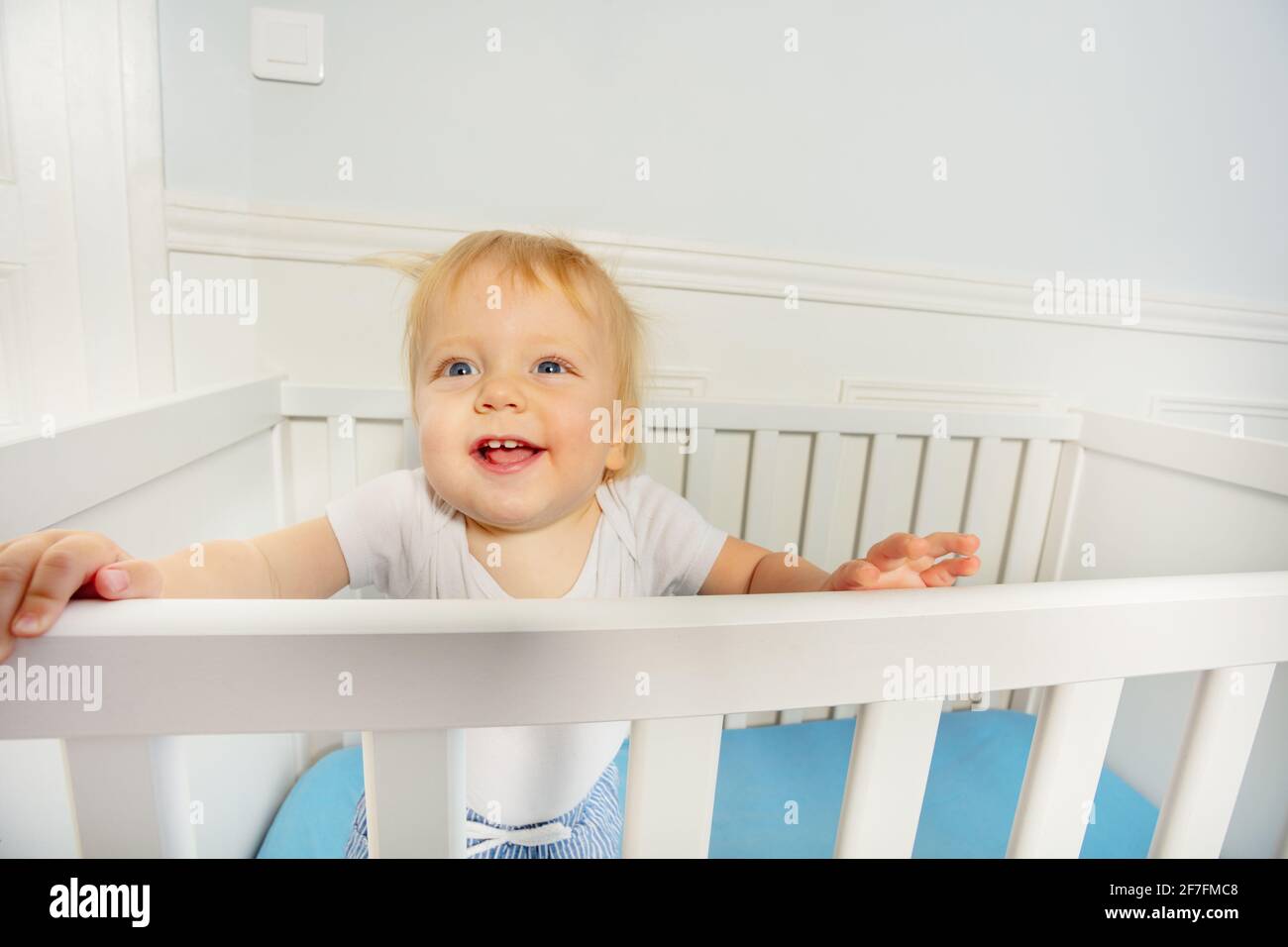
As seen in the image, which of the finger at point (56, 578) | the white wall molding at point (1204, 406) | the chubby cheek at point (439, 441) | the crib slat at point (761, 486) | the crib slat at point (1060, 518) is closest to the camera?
the finger at point (56, 578)

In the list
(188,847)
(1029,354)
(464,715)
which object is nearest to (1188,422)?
(1029,354)

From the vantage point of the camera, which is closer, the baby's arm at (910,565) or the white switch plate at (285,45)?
the baby's arm at (910,565)

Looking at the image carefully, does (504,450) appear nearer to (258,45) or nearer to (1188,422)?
(258,45)

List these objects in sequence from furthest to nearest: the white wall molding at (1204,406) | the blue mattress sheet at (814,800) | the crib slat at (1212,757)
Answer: the white wall molding at (1204,406) → the blue mattress sheet at (814,800) → the crib slat at (1212,757)

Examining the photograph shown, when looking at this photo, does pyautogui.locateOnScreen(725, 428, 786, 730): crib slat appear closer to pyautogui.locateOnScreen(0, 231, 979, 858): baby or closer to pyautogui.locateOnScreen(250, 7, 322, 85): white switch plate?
pyautogui.locateOnScreen(0, 231, 979, 858): baby

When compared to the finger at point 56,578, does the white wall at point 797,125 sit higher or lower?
higher

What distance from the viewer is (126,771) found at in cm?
29

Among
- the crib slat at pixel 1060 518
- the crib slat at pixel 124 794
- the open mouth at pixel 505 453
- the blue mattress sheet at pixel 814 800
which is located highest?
the open mouth at pixel 505 453

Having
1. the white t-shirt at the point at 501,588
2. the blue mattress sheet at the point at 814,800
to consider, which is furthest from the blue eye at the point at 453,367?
the blue mattress sheet at the point at 814,800

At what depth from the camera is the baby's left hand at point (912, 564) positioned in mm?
432

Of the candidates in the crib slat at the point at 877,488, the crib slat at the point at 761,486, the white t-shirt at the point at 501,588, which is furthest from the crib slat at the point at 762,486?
the white t-shirt at the point at 501,588

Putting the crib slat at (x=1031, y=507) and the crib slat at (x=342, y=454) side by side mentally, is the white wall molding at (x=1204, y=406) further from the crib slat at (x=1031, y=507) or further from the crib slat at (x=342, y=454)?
the crib slat at (x=342, y=454)

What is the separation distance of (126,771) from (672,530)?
1.75 feet

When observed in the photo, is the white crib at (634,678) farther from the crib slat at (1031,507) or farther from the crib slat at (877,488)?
the crib slat at (1031,507)
